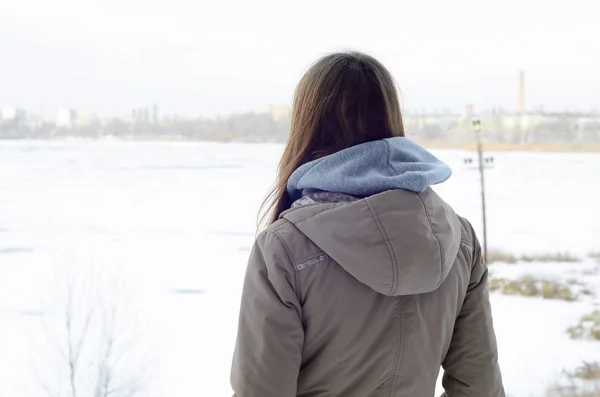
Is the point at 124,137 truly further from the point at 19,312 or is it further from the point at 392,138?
the point at 392,138

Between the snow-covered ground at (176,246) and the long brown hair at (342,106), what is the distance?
1.53m

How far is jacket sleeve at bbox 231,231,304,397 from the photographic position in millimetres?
916

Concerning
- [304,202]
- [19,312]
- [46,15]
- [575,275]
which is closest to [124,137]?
[46,15]

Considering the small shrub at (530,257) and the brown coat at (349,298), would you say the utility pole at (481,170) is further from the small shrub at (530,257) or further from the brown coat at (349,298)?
the brown coat at (349,298)

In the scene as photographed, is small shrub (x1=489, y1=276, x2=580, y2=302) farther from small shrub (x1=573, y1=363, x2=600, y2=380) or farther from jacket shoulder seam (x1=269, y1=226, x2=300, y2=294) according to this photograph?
jacket shoulder seam (x1=269, y1=226, x2=300, y2=294)

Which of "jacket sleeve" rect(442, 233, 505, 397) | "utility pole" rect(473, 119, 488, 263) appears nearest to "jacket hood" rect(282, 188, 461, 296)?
"jacket sleeve" rect(442, 233, 505, 397)

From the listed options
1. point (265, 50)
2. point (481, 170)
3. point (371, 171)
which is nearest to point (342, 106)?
point (371, 171)

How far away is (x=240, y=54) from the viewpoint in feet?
8.55

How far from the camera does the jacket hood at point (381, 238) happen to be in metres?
0.90

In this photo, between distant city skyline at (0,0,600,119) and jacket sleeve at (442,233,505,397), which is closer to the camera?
jacket sleeve at (442,233,505,397)

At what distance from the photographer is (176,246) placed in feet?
8.38

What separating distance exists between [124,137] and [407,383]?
1769 millimetres

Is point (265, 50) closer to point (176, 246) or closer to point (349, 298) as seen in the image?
point (176, 246)

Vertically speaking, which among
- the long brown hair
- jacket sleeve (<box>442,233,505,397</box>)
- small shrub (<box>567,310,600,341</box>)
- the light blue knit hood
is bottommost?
small shrub (<box>567,310,600,341</box>)
